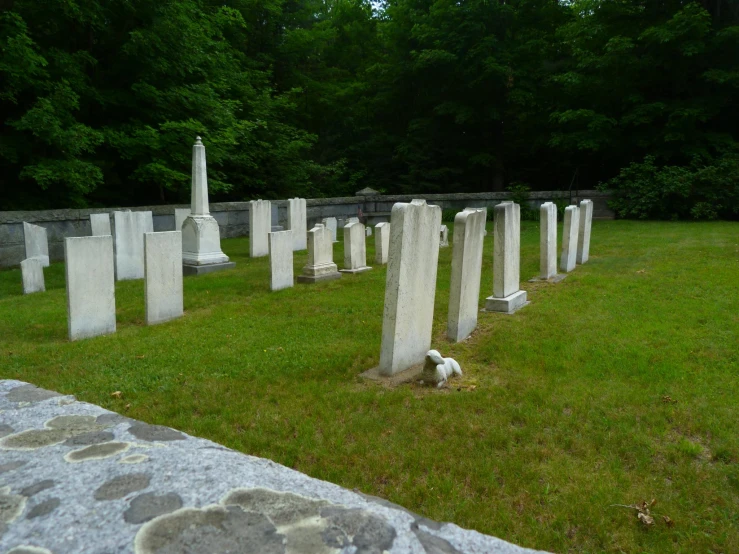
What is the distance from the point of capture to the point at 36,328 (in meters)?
6.64

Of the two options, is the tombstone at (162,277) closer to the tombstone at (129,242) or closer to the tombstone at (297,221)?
the tombstone at (129,242)

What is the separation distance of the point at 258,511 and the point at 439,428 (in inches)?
81.4

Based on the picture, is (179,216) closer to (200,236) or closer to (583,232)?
(200,236)

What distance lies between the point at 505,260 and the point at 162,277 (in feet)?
14.5

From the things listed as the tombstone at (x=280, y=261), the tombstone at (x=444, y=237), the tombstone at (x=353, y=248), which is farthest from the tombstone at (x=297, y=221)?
the tombstone at (x=280, y=261)

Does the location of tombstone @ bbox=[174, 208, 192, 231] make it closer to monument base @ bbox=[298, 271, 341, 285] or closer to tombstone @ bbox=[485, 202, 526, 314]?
monument base @ bbox=[298, 271, 341, 285]

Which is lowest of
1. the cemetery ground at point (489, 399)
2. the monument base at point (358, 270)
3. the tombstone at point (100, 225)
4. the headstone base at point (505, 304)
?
the cemetery ground at point (489, 399)

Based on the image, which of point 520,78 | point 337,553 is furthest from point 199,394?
point 520,78

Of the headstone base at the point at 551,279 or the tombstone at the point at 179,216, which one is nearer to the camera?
the headstone base at the point at 551,279

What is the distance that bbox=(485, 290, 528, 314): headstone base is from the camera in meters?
6.92

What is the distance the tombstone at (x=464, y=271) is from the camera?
564 centimetres

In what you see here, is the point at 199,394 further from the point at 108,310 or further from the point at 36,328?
the point at 36,328

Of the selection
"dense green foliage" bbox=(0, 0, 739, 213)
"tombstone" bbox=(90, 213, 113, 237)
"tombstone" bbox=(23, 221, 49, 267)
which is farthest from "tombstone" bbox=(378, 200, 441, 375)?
"dense green foliage" bbox=(0, 0, 739, 213)

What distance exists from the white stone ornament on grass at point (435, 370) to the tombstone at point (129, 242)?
745cm
